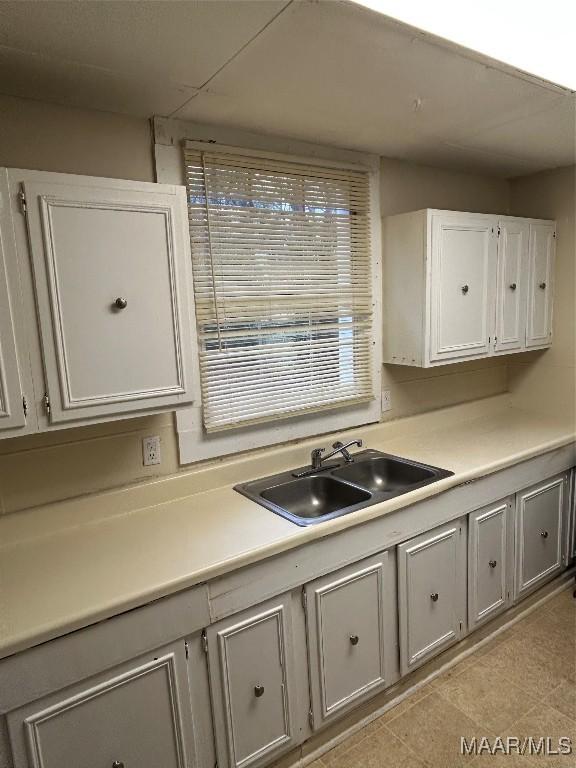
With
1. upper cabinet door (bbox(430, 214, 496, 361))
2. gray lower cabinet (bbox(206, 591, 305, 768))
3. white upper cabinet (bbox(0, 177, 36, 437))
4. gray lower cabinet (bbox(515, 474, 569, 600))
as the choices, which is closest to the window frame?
upper cabinet door (bbox(430, 214, 496, 361))

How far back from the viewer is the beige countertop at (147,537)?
128cm

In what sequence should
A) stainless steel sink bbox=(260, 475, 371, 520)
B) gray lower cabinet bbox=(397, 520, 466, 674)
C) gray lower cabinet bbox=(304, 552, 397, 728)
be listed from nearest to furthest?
gray lower cabinet bbox=(304, 552, 397, 728)
gray lower cabinet bbox=(397, 520, 466, 674)
stainless steel sink bbox=(260, 475, 371, 520)

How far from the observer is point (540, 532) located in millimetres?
2529

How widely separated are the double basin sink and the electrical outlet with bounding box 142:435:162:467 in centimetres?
37

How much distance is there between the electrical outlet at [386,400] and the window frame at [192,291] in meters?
0.04

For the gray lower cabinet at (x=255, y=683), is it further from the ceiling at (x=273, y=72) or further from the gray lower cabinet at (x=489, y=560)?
the ceiling at (x=273, y=72)

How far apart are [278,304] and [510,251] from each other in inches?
56.5

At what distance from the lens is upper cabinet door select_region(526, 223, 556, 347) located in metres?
2.82

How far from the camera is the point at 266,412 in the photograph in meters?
2.18

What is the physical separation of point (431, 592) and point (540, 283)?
194cm

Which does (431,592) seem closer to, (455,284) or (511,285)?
(455,284)

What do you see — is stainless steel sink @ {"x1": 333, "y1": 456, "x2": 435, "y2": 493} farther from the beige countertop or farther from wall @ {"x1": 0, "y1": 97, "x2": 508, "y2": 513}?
wall @ {"x1": 0, "y1": 97, "x2": 508, "y2": 513}

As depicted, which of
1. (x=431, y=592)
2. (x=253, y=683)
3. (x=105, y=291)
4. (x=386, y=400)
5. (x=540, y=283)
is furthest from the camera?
(x=540, y=283)

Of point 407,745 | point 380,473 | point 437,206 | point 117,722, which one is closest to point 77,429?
point 117,722
